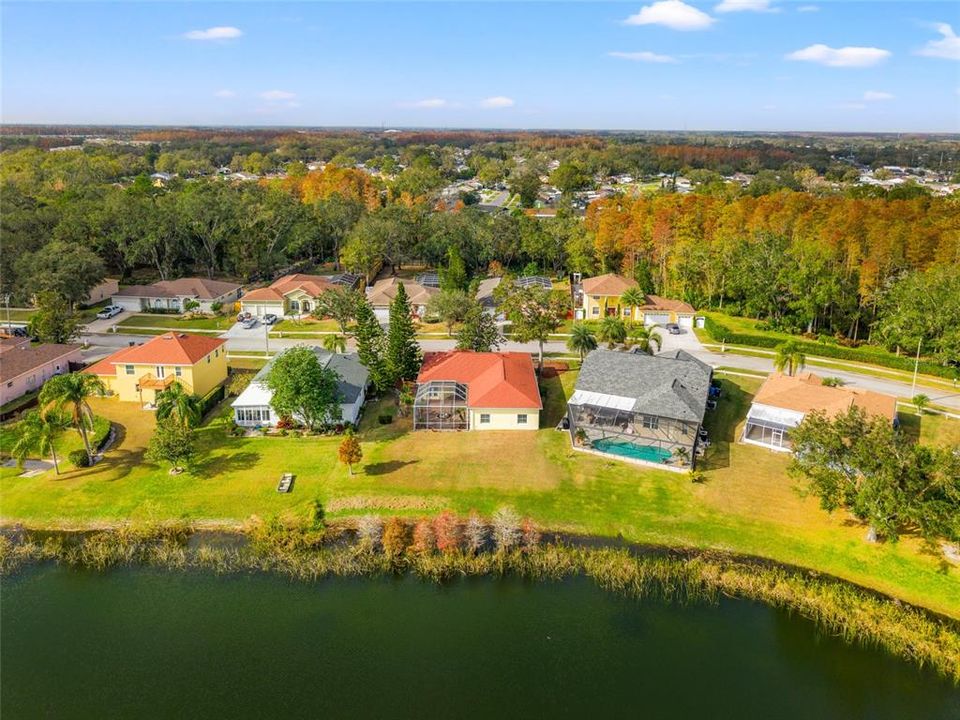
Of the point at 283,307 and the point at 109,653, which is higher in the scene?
the point at 283,307

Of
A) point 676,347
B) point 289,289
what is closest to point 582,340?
point 676,347

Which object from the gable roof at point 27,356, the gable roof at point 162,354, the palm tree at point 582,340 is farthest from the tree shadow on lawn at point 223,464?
the palm tree at point 582,340

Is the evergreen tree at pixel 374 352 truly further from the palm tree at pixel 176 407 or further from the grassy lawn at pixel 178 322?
the grassy lawn at pixel 178 322

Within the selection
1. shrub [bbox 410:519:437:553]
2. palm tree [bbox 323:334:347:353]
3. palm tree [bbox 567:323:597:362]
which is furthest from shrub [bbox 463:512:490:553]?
palm tree [bbox 323:334:347:353]

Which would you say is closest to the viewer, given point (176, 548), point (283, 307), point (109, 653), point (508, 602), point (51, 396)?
point (109, 653)

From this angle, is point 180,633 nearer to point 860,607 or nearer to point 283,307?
point 860,607

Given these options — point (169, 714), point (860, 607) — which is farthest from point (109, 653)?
point (860, 607)

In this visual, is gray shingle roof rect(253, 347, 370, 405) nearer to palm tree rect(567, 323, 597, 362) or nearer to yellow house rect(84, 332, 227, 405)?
yellow house rect(84, 332, 227, 405)
